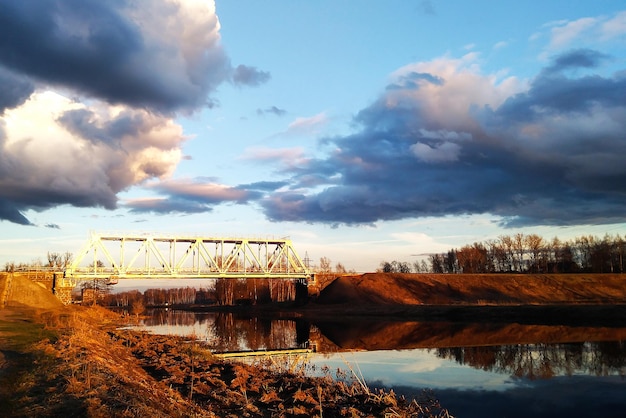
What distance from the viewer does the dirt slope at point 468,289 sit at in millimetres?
84438

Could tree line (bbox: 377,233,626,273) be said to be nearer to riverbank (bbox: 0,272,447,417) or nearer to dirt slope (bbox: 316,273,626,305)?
dirt slope (bbox: 316,273,626,305)

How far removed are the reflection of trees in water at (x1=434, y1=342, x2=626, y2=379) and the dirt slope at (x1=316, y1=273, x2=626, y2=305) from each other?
168 feet

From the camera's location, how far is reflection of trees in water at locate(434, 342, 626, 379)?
23641mm

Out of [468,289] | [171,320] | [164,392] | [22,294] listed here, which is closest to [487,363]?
[164,392]

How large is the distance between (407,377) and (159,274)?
65894 millimetres

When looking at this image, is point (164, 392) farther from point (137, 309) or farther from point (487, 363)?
point (137, 309)

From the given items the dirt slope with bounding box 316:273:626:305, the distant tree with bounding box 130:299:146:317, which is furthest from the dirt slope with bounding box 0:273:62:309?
the dirt slope with bounding box 316:273:626:305

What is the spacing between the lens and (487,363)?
2653cm

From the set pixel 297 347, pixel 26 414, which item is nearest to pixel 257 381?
pixel 26 414

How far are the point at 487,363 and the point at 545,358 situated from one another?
12.8 feet

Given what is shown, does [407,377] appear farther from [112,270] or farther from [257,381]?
[112,270]

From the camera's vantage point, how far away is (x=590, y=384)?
807 inches

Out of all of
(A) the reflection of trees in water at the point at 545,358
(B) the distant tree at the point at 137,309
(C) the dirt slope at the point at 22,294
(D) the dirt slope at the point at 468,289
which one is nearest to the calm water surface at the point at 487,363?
(A) the reflection of trees in water at the point at 545,358

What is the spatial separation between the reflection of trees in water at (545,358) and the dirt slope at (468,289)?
51144 millimetres
